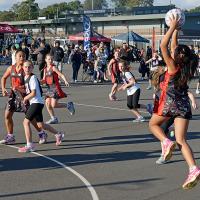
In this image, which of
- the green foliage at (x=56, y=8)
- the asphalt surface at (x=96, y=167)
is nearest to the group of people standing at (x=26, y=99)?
the asphalt surface at (x=96, y=167)

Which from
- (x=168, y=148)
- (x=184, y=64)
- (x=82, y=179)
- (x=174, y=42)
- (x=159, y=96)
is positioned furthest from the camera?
(x=82, y=179)

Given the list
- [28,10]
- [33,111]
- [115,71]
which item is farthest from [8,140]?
[28,10]

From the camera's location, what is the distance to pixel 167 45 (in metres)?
6.41

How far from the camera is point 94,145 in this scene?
10094mm

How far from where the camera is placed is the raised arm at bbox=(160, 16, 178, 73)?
6359 mm

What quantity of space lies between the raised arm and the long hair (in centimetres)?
9

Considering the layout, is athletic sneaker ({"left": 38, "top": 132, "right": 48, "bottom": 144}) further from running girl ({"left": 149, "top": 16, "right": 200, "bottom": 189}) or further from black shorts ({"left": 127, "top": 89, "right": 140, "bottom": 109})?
running girl ({"left": 149, "top": 16, "right": 200, "bottom": 189})

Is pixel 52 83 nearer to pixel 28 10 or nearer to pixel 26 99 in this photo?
pixel 26 99

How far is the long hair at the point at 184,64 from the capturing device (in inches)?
261

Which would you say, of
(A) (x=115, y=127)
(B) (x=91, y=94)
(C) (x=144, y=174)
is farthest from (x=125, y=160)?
(B) (x=91, y=94)

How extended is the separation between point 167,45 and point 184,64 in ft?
1.30

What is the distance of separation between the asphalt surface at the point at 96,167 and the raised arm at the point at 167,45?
1631mm

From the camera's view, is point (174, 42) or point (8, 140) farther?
point (8, 140)

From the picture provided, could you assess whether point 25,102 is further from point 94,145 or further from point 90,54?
point 90,54
